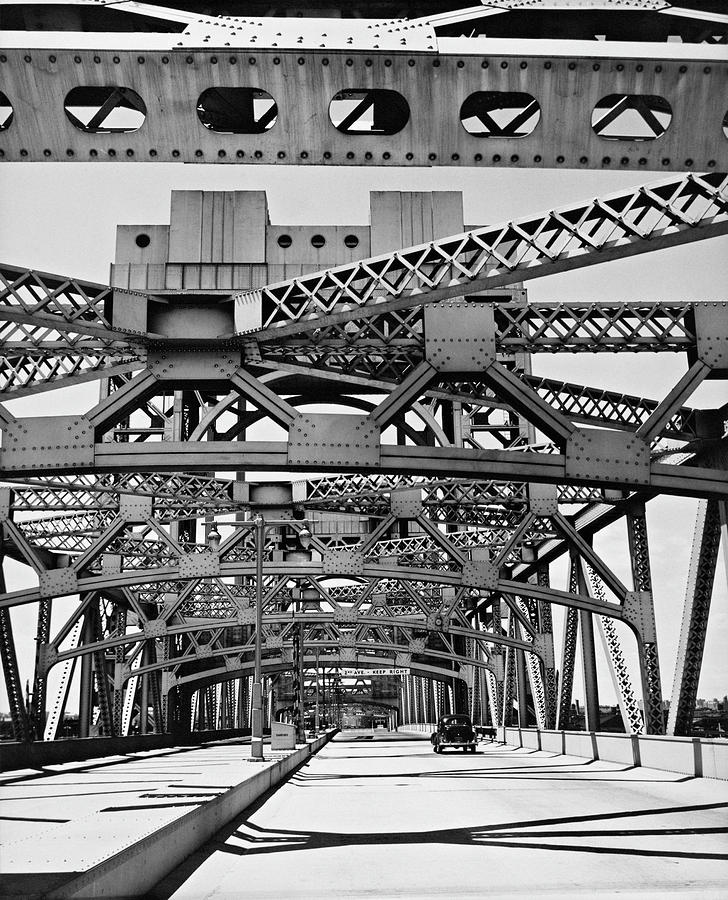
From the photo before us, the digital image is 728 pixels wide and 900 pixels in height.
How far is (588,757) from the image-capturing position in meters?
32.3

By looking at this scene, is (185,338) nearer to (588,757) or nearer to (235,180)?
(235,180)

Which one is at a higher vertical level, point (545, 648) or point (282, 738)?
point (545, 648)

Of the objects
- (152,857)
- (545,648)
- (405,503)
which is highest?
(405,503)

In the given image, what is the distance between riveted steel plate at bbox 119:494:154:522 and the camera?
108 ft

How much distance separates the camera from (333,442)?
1633 cm

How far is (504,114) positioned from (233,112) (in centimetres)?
270

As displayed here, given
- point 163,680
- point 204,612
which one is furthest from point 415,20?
point 163,680

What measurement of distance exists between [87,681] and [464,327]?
1420 inches

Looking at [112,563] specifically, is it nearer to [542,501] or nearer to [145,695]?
[542,501]

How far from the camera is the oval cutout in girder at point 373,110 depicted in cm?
995

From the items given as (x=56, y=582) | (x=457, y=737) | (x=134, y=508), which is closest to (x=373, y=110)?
(x=134, y=508)

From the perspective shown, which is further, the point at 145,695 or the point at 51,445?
the point at 145,695

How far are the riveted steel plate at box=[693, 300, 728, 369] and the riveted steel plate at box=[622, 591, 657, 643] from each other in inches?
579

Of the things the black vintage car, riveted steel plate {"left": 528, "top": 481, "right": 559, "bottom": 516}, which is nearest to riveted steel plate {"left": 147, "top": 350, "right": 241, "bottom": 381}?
riveted steel plate {"left": 528, "top": 481, "right": 559, "bottom": 516}
